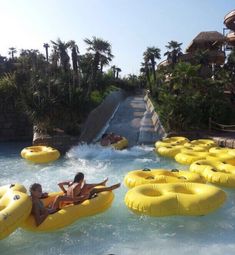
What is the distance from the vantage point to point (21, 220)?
7941mm

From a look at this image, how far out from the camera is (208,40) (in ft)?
116

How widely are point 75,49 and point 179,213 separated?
2220 centimetres

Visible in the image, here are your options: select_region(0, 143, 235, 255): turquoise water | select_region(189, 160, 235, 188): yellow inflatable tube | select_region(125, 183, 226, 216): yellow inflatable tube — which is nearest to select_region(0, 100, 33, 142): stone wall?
select_region(0, 143, 235, 255): turquoise water

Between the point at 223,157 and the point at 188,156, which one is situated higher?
the point at 223,157

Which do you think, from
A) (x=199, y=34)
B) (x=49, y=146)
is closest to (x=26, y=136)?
(x=49, y=146)

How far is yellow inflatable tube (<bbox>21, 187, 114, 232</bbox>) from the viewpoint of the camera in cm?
833

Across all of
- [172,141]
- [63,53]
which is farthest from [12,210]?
[63,53]

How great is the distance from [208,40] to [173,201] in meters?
29.1

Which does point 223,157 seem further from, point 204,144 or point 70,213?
point 70,213

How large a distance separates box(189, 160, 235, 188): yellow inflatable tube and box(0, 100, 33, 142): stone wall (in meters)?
14.2

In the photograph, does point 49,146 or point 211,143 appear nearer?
point 211,143

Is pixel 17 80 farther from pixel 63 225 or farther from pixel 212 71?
pixel 63 225

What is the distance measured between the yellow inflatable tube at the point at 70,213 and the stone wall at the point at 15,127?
15.2 metres

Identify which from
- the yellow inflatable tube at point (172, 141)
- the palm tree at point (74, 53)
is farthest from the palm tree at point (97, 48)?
the yellow inflatable tube at point (172, 141)
